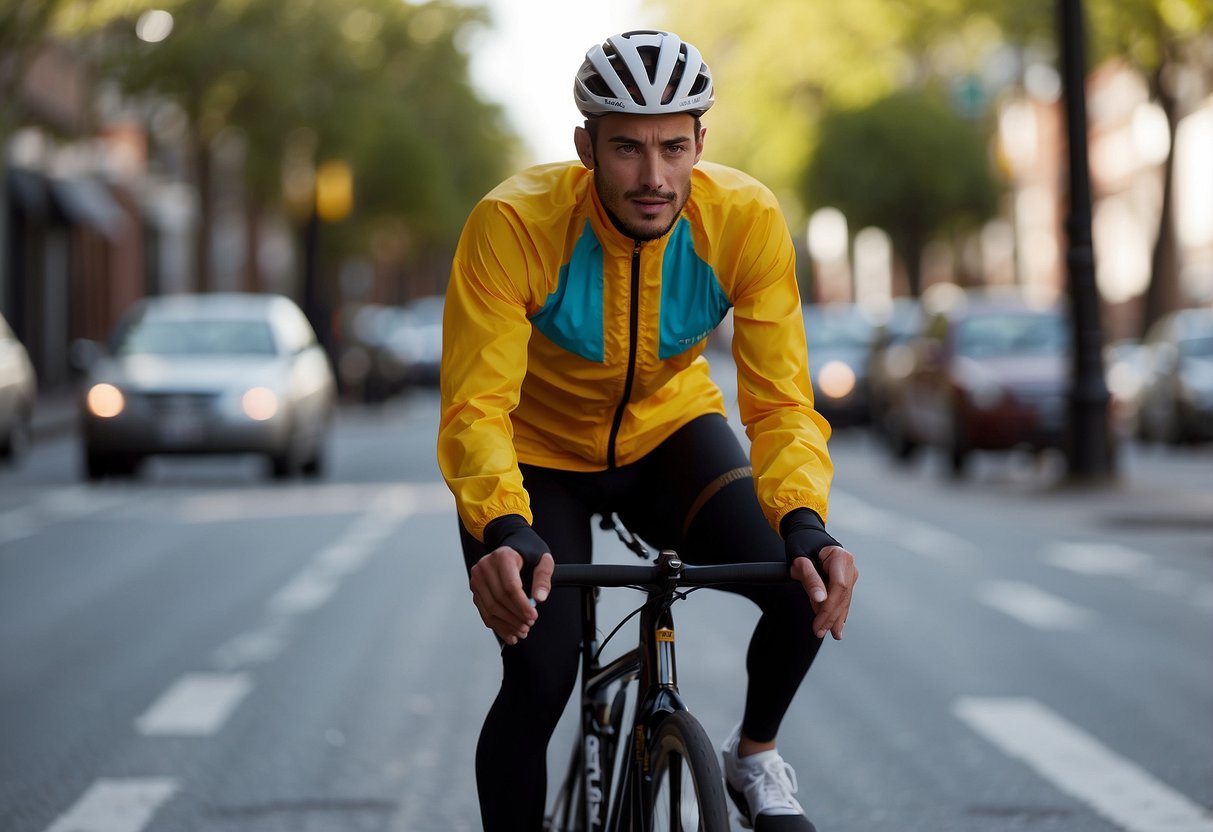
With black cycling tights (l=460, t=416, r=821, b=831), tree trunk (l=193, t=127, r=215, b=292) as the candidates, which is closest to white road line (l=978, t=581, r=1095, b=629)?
black cycling tights (l=460, t=416, r=821, b=831)

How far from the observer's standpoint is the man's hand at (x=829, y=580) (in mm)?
3625

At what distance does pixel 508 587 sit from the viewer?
3545mm

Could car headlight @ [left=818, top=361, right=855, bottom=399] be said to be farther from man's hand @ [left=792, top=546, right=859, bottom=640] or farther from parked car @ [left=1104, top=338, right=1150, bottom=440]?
man's hand @ [left=792, top=546, right=859, bottom=640]

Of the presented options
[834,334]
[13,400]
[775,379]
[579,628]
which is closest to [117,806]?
[579,628]

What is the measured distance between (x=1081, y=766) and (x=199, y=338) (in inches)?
570

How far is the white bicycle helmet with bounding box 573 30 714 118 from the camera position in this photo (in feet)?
12.5

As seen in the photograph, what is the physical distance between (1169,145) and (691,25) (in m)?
25.2

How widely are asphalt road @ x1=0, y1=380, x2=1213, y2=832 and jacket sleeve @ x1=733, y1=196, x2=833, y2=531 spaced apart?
2119 mm

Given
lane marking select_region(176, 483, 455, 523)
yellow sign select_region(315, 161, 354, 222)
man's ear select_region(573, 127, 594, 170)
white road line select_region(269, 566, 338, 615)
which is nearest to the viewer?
man's ear select_region(573, 127, 594, 170)

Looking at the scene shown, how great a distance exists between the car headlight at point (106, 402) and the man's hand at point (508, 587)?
15.9m

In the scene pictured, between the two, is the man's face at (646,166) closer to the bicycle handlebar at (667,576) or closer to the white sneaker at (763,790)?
the bicycle handlebar at (667,576)

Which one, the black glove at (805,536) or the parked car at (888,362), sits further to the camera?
the parked car at (888,362)

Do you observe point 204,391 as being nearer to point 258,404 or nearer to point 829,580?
point 258,404

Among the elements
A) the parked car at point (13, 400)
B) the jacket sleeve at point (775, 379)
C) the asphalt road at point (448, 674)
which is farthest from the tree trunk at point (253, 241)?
the jacket sleeve at point (775, 379)
